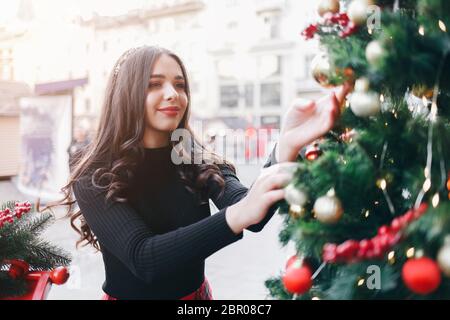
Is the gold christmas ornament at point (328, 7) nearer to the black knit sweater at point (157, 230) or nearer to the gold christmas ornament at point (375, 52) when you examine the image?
the gold christmas ornament at point (375, 52)

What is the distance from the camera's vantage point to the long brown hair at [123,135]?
0.89 meters

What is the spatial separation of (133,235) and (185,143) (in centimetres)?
40

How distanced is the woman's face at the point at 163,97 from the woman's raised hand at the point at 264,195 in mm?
315

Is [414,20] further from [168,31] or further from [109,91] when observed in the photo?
[168,31]

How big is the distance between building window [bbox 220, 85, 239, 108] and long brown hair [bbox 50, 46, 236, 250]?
436 inches

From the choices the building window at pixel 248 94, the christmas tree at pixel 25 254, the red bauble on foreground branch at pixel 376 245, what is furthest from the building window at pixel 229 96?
the red bauble on foreground branch at pixel 376 245

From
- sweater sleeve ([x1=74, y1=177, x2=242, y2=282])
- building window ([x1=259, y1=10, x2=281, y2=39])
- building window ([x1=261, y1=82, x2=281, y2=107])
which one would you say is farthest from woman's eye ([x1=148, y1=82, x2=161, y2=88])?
building window ([x1=261, y1=82, x2=281, y2=107])

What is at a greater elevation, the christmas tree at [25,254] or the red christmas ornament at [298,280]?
the red christmas ornament at [298,280]

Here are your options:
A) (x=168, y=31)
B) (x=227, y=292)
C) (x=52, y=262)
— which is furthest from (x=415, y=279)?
(x=168, y=31)

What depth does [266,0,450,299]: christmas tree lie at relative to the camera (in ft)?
1.52

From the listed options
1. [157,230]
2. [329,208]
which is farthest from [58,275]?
[329,208]

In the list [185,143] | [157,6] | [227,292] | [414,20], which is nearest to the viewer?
[414,20]

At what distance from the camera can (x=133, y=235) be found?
2.47ft

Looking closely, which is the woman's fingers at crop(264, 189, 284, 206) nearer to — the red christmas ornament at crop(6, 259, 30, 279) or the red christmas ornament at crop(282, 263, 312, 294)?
the red christmas ornament at crop(282, 263, 312, 294)
